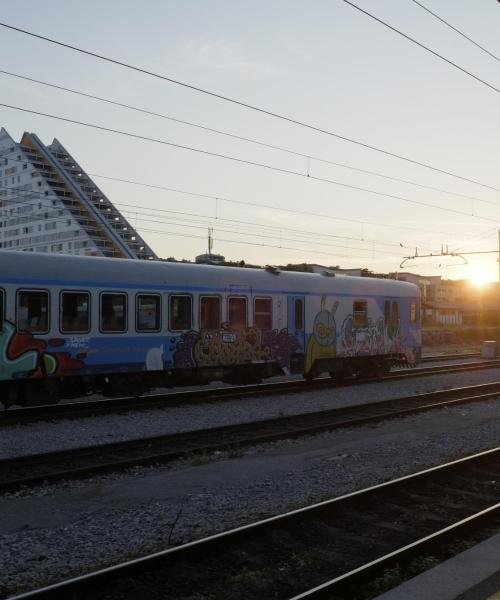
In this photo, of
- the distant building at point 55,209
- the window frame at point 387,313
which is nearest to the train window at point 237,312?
the window frame at point 387,313

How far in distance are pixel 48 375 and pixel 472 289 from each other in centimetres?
13207

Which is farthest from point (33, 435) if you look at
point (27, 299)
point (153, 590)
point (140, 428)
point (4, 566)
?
point (153, 590)

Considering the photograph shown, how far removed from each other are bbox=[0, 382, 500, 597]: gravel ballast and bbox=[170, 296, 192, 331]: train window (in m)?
5.30

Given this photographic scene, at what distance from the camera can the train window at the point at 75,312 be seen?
1419 centimetres

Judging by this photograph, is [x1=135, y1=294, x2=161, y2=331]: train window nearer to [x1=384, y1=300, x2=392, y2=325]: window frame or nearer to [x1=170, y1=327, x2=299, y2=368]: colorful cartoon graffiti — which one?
[x1=170, y1=327, x2=299, y2=368]: colorful cartoon graffiti

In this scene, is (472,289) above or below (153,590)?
above

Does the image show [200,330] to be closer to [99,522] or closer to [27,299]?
[27,299]

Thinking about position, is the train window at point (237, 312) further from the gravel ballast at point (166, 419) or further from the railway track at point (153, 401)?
the gravel ballast at point (166, 419)

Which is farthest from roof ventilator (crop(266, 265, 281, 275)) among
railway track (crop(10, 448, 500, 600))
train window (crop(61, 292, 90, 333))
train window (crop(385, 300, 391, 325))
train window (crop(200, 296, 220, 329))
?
railway track (crop(10, 448, 500, 600))

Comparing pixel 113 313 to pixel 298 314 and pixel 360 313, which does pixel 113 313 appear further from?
pixel 360 313

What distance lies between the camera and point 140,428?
12922mm

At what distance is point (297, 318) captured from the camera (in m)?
19.3

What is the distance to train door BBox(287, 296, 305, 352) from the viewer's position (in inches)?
754

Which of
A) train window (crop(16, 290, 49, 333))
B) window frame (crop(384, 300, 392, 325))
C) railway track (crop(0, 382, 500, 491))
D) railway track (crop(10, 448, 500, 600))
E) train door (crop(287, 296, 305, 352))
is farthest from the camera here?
window frame (crop(384, 300, 392, 325))
